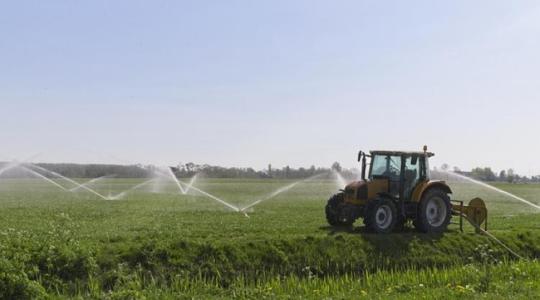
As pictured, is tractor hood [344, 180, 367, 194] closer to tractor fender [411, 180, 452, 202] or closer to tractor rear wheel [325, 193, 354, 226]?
tractor rear wheel [325, 193, 354, 226]

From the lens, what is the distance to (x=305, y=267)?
1491 cm

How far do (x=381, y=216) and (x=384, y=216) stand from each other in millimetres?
102

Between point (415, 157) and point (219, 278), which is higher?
point (415, 157)

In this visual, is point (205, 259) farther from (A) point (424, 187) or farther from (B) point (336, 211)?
(A) point (424, 187)

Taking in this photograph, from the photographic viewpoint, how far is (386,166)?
63.2 feet

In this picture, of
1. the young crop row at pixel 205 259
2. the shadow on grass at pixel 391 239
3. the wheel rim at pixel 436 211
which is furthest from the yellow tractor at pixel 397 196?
the young crop row at pixel 205 259

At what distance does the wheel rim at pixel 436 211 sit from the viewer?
1931 cm

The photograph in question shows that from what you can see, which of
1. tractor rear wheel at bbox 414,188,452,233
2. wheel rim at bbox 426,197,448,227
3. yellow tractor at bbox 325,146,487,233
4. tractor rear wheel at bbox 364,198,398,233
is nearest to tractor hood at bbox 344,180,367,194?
yellow tractor at bbox 325,146,487,233

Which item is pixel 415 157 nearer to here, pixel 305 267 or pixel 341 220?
pixel 341 220

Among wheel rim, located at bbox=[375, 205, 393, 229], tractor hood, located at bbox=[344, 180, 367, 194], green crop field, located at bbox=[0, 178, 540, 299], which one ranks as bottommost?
green crop field, located at bbox=[0, 178, 540, 299]

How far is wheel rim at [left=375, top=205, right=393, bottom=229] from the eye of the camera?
18344mm

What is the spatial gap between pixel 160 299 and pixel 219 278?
2314 millimetres

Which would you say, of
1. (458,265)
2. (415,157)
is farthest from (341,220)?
(458,265)

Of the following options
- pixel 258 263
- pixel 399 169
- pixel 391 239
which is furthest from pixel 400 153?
pixel 258 263
